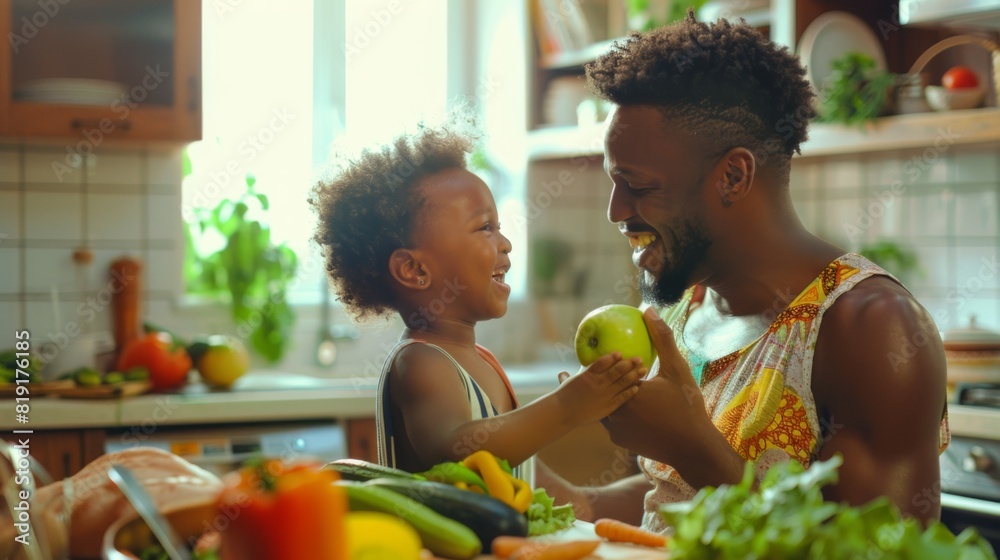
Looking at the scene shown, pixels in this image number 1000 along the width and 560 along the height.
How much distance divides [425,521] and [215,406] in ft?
6.20

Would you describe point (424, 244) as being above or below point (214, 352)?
above

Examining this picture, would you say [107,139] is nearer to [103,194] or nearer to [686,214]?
[103,194]

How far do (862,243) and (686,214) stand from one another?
6.18ft

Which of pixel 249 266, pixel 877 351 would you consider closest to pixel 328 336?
pixel 249 266

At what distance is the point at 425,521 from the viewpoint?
2.64 ft

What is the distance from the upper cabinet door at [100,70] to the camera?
2766 millimetres

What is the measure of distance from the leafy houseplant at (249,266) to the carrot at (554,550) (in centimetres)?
252

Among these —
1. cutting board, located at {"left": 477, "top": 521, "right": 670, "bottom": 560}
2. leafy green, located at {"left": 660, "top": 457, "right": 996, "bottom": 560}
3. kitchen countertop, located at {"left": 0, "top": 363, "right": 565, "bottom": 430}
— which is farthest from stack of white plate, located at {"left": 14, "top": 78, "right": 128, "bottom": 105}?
leafy green, located at {"left": 660, "top": 457, "right": 996, "bottom": 560}

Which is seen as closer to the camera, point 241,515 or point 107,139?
point 241,515

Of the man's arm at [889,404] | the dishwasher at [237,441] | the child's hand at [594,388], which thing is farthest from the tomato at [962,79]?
the dishwasher at [237,441]

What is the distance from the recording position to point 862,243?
309 centimetres

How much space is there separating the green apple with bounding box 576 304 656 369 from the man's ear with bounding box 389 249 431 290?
0.98 feet

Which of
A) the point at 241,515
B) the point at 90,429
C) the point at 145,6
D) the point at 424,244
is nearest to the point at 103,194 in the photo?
the point at 145,6

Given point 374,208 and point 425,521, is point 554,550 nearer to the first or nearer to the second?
point 425,521
